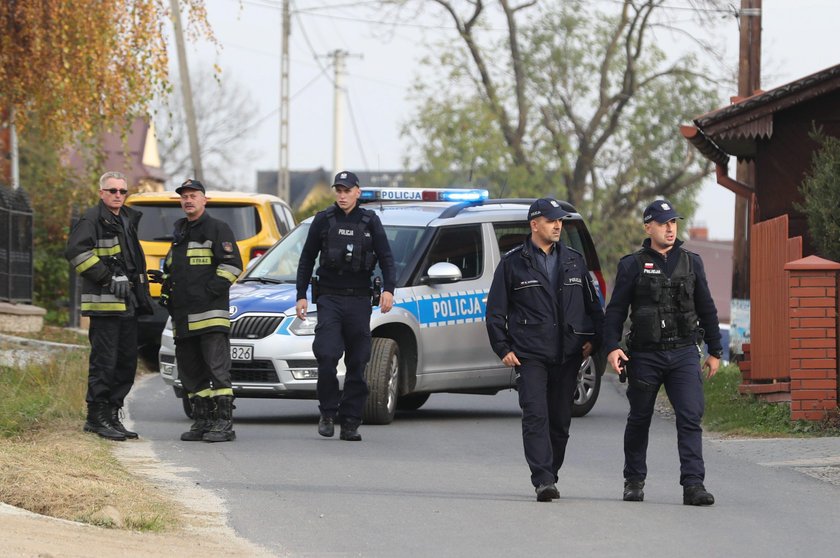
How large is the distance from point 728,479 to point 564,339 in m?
1.85

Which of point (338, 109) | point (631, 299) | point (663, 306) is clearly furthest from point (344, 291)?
point (338, 109)

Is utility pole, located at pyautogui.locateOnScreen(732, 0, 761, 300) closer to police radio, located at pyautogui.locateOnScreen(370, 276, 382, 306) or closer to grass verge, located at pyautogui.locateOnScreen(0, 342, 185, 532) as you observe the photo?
grass verge, located at pyautogui.locateOnScreen(0, 342, 185, 532)

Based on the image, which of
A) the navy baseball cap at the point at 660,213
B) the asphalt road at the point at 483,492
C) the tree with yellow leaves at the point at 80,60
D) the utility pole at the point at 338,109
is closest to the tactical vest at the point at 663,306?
the navy baseball cap at the point at 660,213

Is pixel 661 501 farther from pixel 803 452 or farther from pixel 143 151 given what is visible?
pixel 143 151

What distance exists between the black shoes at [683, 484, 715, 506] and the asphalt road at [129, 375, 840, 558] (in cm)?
8

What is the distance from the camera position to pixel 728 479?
33.0 ft

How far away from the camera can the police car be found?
1267 centimetres

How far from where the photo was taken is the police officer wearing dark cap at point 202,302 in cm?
1136

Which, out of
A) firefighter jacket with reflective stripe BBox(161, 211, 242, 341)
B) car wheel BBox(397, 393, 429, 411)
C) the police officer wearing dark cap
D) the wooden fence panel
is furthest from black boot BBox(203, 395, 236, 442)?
the wooden fence panel

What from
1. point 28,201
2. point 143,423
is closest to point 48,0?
point 28,201

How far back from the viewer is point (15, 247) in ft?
75.8

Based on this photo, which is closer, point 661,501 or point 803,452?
point 661,501

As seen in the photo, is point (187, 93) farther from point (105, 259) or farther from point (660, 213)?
point (660, 213)

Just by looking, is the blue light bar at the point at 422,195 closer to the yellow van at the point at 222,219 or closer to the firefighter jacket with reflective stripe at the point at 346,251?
the firefighter jacket with reflective stripe at the point at 346,251
